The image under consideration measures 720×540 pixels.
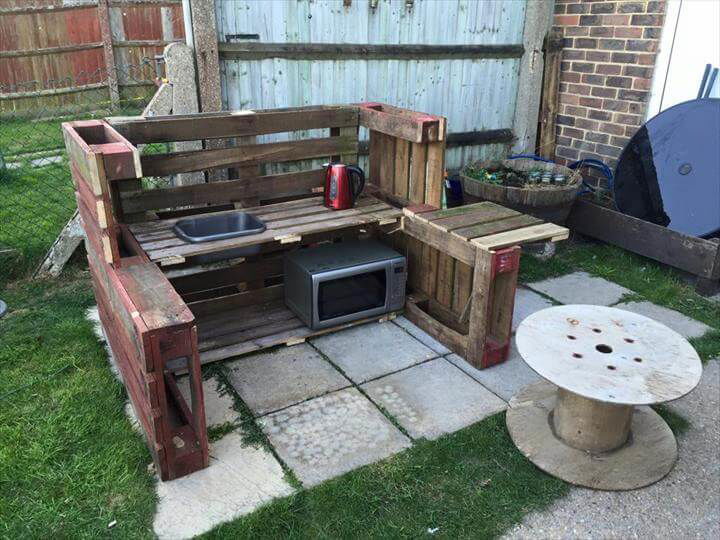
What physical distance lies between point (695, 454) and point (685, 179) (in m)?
2.61

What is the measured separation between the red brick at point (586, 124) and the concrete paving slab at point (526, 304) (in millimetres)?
1942

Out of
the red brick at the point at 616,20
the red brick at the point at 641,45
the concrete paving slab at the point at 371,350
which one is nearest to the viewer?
the concrete paving slab at the point at 371,350

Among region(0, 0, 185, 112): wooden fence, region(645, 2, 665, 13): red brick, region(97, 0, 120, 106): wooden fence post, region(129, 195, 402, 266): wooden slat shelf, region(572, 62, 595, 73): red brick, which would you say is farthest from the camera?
region(97, 0, 120, 106): wooden fence post

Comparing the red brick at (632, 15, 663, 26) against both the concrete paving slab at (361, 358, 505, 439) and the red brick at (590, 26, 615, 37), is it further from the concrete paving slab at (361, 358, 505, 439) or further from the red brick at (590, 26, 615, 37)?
the concrete paving slab at (361, 358, 505, 439)

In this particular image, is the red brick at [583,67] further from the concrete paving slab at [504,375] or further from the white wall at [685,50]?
the concrete paving slab at [504,375]

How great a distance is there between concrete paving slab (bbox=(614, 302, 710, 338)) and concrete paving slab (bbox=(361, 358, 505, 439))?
4.92 ft

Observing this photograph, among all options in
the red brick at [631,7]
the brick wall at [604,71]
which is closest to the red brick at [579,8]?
the brick wall at [604,71]

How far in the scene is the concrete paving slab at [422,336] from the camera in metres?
3.67

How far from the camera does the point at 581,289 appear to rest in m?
4.56

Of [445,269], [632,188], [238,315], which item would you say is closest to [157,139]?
[238,315]

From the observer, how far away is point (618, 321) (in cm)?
300

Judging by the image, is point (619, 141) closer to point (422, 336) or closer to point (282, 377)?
point (422, 336)

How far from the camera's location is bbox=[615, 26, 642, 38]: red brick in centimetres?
503

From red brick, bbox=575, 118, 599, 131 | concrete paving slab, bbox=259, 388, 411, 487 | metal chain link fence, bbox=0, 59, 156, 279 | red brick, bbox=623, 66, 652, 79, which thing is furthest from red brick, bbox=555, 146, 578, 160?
metal chain link fence, bbox=0, 59, 156, 279
